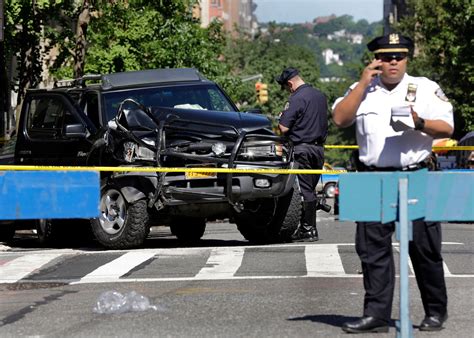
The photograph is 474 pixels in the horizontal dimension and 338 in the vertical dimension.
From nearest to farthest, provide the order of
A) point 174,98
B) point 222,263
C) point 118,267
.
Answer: point 118,267 → point 222,263 → point 174,98

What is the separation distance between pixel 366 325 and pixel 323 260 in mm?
4962

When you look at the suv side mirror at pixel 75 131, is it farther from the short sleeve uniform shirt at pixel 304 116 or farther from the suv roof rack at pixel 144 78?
the short sleeve uniform shirt at pixel 304 116

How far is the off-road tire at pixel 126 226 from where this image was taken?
49.1 feet

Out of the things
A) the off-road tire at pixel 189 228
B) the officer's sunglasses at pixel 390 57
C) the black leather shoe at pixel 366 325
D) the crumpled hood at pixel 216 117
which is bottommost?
the off-road tire at pixel 189 228

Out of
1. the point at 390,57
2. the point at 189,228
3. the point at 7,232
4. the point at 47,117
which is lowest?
the point at 7,232

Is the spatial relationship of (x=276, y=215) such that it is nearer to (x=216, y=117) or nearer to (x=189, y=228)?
(x=216, y=117)

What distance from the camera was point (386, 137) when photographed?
8.41 metres

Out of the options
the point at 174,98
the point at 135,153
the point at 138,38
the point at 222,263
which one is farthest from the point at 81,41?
the point at 222,263

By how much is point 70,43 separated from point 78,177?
22050mm

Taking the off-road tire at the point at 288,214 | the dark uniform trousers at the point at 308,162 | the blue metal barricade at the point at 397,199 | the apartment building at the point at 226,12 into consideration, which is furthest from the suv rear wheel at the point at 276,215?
the apartment building at the point at 226,12

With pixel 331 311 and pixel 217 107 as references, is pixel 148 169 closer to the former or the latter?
pixel 217 107

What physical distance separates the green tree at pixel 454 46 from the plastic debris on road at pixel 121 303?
37.7m

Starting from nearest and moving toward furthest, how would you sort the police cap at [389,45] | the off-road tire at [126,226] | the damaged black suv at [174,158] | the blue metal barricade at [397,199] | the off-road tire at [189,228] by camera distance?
the blue metal barricade at [397,199]
the police cap at [389,45]
the damaged black suv at [174,158]
the off-road tire at [126,226]
the off-road tire at [189,228]

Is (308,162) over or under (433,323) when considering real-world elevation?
over
